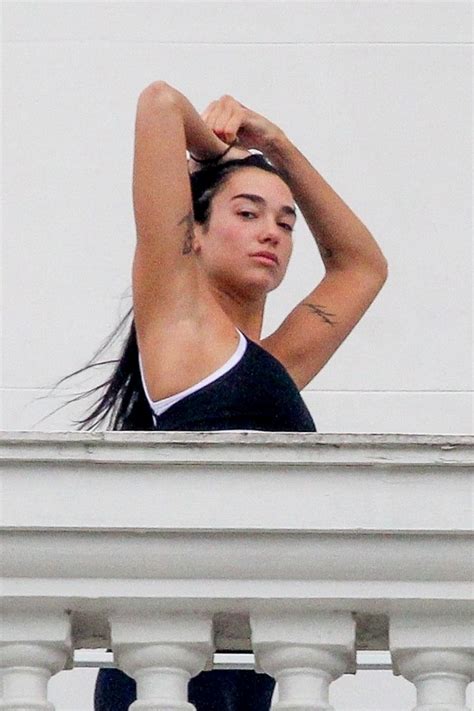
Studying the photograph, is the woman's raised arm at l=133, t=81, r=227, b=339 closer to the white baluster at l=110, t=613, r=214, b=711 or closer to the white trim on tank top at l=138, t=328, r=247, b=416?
the white trim on tank top at l=138, t=328, r=247, b=416

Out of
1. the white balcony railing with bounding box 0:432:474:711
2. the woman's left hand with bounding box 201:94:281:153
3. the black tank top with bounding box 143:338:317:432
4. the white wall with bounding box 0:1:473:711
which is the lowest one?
the white balcony railing with bounding box 0:432:474:711

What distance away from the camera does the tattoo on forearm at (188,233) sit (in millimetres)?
2750

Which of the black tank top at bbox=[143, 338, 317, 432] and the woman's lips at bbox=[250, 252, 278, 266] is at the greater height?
the woman's lips at bbox=[250, 252, 278, 266]

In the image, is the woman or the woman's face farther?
the woman's face

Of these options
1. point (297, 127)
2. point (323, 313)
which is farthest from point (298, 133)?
point (323, 313)

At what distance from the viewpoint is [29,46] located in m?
5.64

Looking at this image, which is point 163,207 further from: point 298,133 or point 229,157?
point 298,133

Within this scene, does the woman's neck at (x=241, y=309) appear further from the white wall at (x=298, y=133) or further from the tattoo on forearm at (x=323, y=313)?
the white wall at (x=298, y=133)

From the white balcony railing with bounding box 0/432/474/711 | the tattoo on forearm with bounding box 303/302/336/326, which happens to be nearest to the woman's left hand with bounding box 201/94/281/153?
the tattoo on forearm with bounding box 303/302/336/326

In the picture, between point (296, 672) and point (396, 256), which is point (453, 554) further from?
point (396, 256)

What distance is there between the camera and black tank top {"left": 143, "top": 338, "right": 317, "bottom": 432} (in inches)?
106

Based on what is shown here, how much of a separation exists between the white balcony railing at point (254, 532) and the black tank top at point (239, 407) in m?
0.56

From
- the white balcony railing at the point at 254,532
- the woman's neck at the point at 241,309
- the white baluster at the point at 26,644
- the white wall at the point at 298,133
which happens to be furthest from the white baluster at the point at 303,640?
the white wall at the point at 298,133

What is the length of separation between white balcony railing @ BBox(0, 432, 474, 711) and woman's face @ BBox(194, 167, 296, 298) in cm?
81
